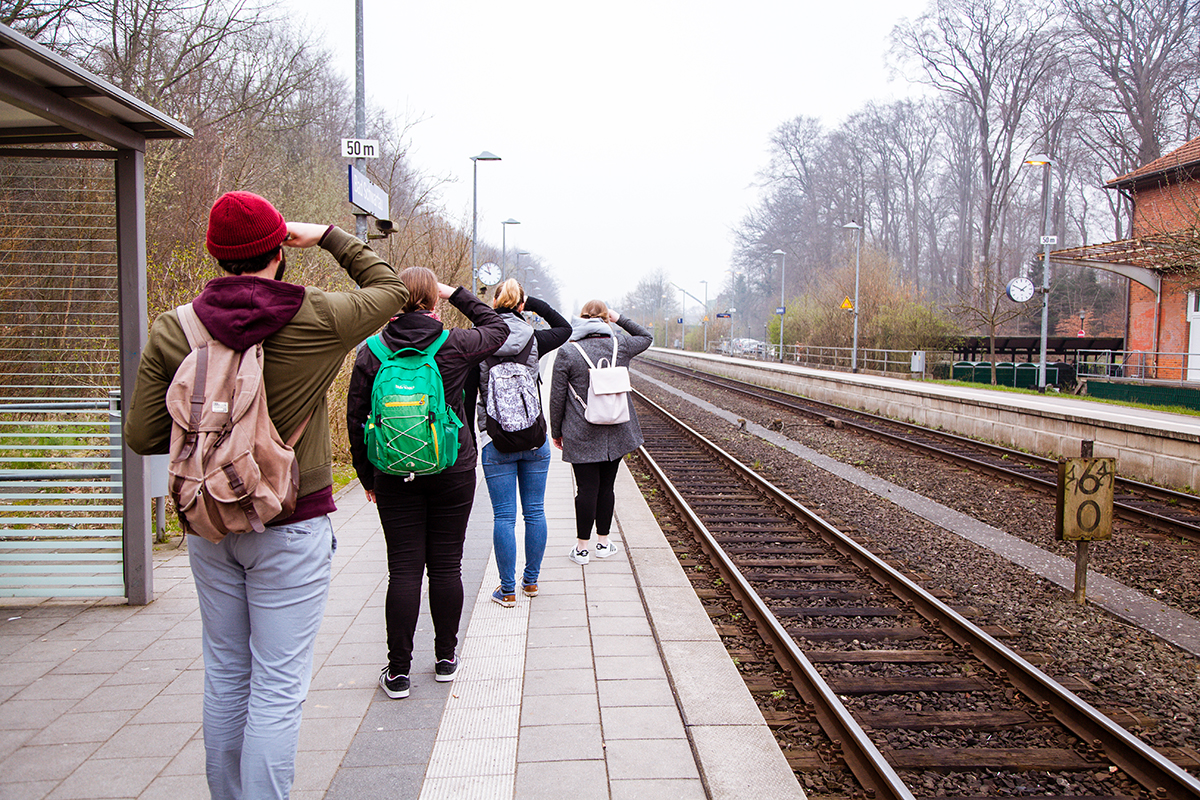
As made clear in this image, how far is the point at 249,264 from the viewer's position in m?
2.36

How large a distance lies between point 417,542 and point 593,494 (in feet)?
7.71

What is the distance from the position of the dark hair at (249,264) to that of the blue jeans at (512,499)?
2505 mm

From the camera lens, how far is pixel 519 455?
15.9ft

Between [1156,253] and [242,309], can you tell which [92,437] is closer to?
[242,309]

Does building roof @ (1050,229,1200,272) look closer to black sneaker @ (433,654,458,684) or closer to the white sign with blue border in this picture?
the white sign with blue border

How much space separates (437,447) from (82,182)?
6.25m

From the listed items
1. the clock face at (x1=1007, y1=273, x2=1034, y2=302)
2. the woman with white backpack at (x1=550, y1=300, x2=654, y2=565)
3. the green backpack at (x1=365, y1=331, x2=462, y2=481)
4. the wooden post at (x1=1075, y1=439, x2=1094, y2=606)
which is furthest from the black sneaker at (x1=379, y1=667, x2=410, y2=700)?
the clock face at (x1=1007, y1=273, x2=1034, y2=302)

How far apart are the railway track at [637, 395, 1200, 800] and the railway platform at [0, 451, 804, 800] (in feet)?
1.43

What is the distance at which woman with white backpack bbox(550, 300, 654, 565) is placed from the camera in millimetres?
5633

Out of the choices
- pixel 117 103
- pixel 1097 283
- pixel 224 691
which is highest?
pixel 1097 283

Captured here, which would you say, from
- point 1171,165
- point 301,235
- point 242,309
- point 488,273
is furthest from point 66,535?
point 1171,165

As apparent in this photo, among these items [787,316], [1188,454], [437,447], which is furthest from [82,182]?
[787,316]

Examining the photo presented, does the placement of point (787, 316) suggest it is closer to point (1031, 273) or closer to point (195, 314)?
point (1031, 273)

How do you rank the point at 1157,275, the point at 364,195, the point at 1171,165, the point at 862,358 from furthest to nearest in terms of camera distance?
the point at 862,358, the point at 1157,275, the point at 1171,165, the point at 364,195
